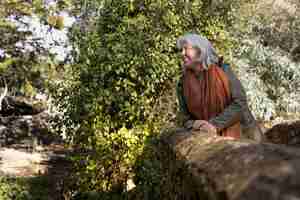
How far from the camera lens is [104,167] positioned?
7258 millimetres

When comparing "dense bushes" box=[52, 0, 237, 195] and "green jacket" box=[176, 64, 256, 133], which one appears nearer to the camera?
"green jacket" box=[176, 64, 256, 133]

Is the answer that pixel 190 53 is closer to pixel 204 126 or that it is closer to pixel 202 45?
pixel 202 45

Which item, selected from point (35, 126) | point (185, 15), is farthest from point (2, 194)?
point (35, 126)

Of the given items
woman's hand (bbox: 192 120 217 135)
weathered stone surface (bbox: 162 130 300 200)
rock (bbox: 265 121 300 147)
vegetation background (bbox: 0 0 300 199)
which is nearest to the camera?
weathered stone surface (bbox: 162 130 300 200)

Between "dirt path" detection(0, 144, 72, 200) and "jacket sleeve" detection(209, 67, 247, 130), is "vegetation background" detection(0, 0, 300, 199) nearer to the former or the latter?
"jacket sleeve" detection(209, 67, 247, 130)

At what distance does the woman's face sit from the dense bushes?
10.3 ft

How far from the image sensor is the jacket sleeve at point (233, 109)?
12.2 ft

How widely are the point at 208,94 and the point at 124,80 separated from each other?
3551 millimetres

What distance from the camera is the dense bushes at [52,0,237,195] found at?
7.23m

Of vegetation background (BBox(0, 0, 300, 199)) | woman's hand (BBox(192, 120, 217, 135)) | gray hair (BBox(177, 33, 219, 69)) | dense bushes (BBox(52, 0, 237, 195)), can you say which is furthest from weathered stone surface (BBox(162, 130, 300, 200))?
dense bushes (BBox(52, 0, 237, 195))

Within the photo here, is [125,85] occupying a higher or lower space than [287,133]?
higher

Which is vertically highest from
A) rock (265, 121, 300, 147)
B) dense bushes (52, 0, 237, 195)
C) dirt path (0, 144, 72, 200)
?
dense bushes (52, 0, 237, 195)

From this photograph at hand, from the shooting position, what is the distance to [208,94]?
388 centimetres

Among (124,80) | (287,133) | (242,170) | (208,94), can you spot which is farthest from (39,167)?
(242,170)
